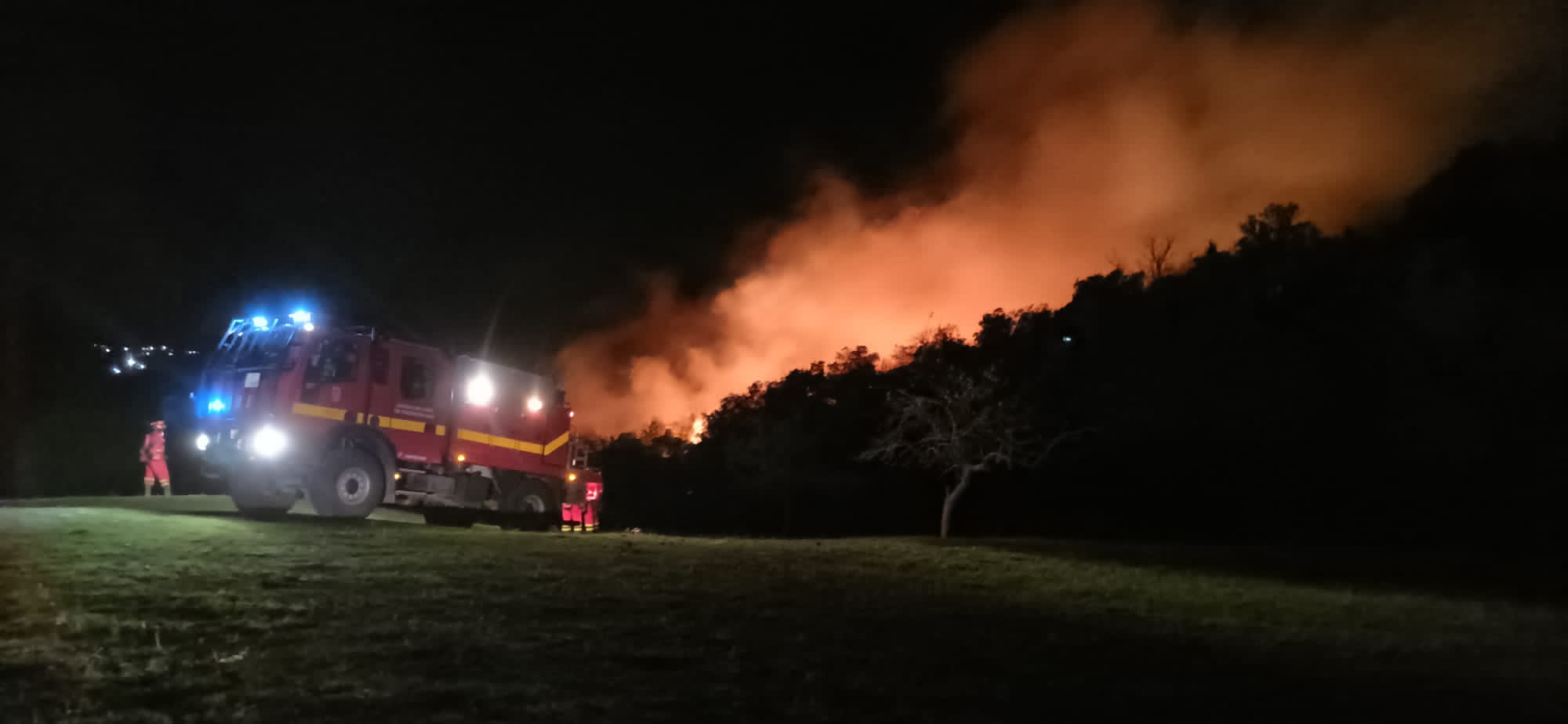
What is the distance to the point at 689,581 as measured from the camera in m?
11.4

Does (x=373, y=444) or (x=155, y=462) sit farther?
(x=155, y=462)

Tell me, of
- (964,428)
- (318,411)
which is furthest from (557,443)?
(964,428)

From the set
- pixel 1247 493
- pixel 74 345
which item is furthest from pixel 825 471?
pixel 74 345

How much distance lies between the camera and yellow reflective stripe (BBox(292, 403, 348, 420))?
1590 cm

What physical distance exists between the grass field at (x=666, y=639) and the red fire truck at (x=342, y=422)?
1.86 meters

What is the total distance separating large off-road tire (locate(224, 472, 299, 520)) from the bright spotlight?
364 cm

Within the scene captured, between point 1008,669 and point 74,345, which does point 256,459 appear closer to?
point 1008,669

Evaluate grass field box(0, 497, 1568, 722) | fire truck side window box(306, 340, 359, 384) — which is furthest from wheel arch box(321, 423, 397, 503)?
grass field box(0, 497, 1568, 722)

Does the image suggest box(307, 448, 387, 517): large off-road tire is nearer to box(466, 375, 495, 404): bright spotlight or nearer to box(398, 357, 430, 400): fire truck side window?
box(398, 357, 430, 400): fire truck side window

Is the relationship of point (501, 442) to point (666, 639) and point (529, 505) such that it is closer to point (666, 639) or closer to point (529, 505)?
point (529, 505)

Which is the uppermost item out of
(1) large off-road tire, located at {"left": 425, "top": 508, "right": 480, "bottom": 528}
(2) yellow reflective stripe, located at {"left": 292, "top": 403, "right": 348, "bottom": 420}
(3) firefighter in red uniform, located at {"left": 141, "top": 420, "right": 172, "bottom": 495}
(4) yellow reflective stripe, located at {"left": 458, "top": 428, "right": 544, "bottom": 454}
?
(2) yellow reflective stripe, located at {"left": 292, "top": 403, "right": 348, "bottom": 420}

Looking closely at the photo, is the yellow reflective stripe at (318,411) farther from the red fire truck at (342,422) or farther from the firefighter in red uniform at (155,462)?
the firefighter in red uniform at (155,462)

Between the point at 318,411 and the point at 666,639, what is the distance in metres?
10.3

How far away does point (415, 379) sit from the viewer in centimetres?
1767
